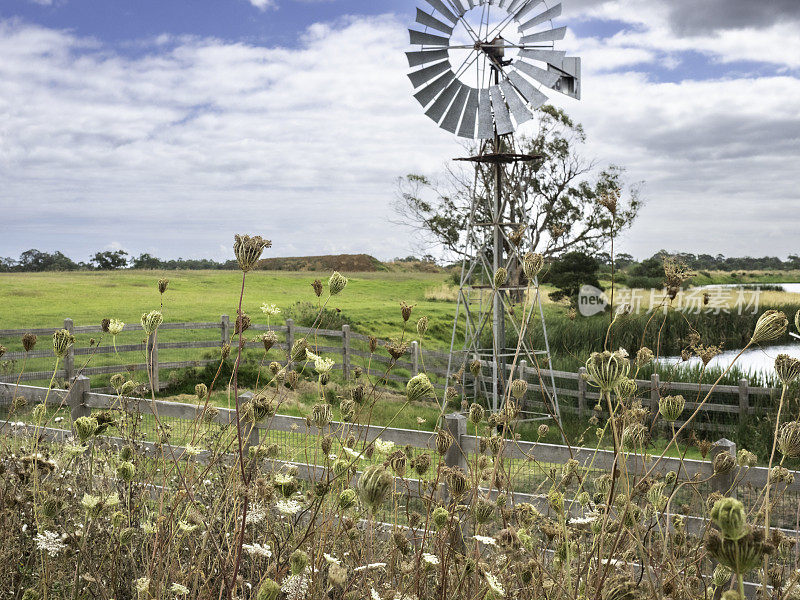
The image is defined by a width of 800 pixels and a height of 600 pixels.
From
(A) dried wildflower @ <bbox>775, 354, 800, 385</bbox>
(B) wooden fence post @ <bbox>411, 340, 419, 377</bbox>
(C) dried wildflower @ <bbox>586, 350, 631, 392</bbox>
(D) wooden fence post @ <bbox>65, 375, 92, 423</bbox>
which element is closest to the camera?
(C) dried wildflower @ <bbox>586, 350, 631, 392</bbox>

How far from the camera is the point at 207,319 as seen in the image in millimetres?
20234

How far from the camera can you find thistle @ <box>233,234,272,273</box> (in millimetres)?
1480

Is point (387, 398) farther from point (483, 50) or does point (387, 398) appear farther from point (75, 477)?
point (75, 477)

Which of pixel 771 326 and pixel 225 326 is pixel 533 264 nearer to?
pixel 771 326

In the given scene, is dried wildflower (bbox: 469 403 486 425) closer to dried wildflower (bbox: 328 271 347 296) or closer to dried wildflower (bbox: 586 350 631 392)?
dried wildflower (bbox: 328 271 347 296)

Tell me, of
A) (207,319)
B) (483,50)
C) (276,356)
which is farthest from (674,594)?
(207,319)

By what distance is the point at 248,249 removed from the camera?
59.1 inches

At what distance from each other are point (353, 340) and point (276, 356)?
209cm

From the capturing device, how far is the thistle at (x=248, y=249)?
4.86ft

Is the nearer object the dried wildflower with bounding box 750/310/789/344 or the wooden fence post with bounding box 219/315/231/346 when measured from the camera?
the dried wildflower with bounding box 750/310/789/344

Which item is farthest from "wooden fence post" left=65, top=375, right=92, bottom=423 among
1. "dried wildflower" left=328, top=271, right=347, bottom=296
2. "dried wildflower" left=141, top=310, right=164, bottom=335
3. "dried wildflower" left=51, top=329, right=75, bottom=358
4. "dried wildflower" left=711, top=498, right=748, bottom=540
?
"dried wildflower" left=711, top=498, right=748, bottom=540

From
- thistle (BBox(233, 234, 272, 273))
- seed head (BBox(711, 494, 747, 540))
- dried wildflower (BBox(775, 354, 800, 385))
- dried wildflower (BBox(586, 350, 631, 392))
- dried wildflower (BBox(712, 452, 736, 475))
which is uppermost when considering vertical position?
thistle (BBox(233, 234, 272, 273))

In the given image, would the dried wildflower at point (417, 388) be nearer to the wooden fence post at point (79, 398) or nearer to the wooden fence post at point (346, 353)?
the wooden fence post at point (79, 398)

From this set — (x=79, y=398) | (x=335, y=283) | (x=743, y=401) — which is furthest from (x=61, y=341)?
(x=743, y=401)
